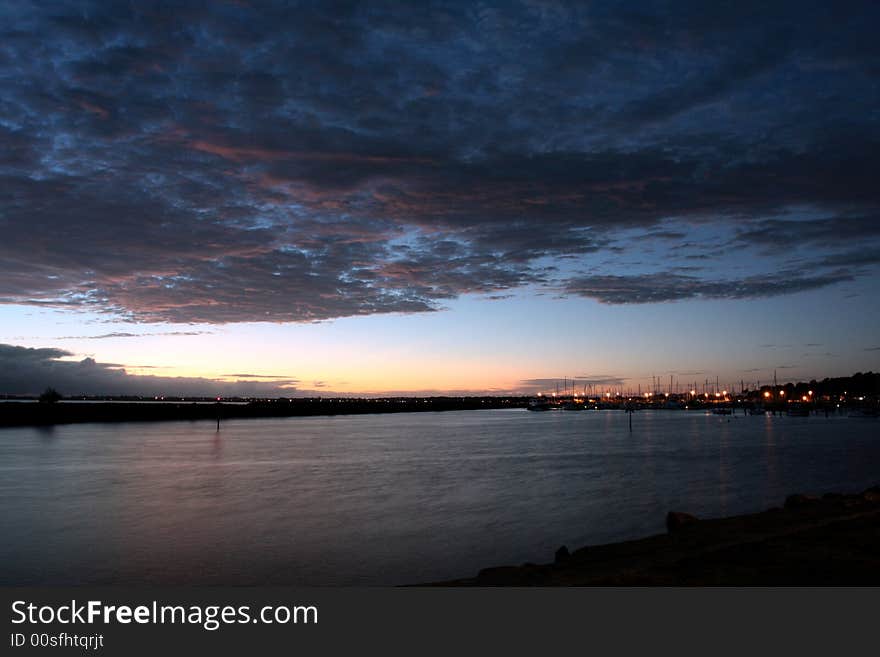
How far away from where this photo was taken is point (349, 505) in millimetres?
29500

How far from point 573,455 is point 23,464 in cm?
4360

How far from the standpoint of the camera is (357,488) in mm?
35469

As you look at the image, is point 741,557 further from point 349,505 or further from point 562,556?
point 349,505

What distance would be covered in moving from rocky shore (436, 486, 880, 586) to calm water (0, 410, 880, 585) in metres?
4.74

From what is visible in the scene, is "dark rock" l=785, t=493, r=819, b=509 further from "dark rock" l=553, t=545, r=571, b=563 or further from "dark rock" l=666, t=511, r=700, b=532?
"dark rock" l=553, t=545, r=571, b=563

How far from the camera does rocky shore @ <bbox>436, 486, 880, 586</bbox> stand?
1047cm

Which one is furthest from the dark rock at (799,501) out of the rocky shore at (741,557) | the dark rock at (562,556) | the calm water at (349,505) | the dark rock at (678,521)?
the dark rock at (562,556)

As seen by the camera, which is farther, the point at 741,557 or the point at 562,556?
the point at 562,556

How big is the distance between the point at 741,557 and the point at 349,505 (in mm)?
20468

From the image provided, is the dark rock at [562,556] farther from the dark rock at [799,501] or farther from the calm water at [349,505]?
the dark rock at [799,501]

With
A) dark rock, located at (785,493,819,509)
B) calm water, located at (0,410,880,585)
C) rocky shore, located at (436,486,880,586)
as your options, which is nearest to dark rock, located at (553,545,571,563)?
rocky shore, located at (436,486,880,586)

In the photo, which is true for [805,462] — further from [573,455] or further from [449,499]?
[449,499]

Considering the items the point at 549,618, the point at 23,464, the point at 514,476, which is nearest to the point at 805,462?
the point at 514,476

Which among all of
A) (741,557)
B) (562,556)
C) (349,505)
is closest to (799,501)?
(562,556)
